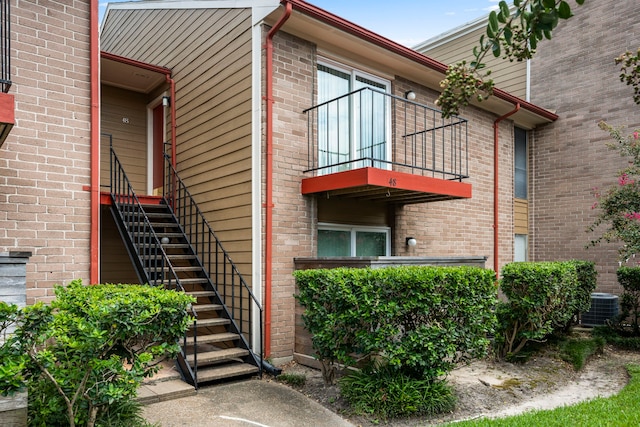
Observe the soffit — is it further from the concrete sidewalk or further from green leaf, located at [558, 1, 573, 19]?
green leaf, located at [558, 1, 573, 19]

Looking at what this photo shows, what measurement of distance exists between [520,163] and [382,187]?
275 inches

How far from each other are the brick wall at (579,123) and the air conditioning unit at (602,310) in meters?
1.20

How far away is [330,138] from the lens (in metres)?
7.41

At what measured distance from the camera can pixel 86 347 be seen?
3238 millimetres

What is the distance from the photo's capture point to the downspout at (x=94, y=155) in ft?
17.7

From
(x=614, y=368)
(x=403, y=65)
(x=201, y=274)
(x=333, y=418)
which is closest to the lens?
(x=333, y=418)

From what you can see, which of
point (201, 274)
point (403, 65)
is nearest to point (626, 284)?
point (403, 65)

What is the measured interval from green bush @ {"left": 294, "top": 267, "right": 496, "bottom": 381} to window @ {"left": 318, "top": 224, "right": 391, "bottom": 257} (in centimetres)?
227

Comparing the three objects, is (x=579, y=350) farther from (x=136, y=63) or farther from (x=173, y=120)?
(x=136, y=63)

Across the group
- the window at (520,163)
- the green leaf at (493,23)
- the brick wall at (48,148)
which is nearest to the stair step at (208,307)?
the brick wall at (48,148)

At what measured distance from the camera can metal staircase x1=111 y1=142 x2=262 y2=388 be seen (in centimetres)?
572

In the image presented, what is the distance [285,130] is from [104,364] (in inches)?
168

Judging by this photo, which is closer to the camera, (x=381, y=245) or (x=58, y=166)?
(x=58, y=166)

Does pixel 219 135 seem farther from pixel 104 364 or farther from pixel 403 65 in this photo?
pixel 104 364
